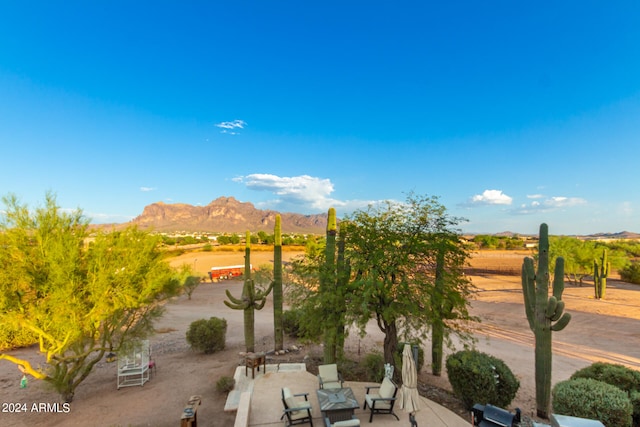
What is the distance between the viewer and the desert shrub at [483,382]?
816 centimetres

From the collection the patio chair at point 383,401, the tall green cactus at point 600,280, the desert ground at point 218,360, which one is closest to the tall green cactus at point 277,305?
the desert ground at point 218,360

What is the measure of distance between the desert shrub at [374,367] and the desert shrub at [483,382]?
2532mm

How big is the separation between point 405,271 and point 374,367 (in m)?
3.72

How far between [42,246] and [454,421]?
12.7 m

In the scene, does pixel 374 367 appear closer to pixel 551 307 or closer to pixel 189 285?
pixel 551 307

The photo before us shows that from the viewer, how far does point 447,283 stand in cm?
962

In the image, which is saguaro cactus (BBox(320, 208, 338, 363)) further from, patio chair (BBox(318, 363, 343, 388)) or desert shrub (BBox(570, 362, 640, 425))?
desert shrub (BBox(570, 362, 640, 425))

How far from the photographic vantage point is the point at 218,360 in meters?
13.7

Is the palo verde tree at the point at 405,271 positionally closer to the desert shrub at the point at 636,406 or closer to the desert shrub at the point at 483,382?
the desert shrub at the point at 483,382

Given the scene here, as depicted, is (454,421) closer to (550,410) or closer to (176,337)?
(550,410)

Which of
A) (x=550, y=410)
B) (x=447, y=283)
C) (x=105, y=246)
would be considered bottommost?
(x=550, y=410)

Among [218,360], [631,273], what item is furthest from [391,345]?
[631,273]

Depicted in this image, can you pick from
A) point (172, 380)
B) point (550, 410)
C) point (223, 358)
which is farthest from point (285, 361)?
point (550, 410)

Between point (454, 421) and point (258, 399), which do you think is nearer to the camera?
point (454, 421)
